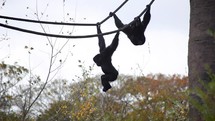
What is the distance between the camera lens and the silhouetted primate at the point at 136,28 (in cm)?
365

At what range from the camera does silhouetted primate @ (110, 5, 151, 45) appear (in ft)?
12.0

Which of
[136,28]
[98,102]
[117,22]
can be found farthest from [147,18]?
[98,102]

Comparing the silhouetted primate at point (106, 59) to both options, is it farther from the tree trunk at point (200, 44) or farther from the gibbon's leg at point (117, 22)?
the tree trunk at point (200, 44)

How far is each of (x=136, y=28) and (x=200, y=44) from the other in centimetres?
107

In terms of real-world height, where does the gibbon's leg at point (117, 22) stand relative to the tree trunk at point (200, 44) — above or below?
above

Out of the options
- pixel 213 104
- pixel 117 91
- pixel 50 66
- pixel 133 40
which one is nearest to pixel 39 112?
pixel 117 91

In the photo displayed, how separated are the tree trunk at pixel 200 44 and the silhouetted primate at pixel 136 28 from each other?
83 centimetres

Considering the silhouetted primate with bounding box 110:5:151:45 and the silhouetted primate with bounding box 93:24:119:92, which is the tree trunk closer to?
the silhouetted primate with bounding box 110:5:151:45

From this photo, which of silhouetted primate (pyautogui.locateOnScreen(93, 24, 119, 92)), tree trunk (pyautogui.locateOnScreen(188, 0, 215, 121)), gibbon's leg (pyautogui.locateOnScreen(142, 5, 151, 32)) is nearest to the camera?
tree trunk (pyautogui.locateOnScreen(188, 0, 215, 121))

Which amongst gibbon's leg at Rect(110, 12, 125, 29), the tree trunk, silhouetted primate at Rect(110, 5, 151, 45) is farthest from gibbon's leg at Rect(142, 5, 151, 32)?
the tree trunk

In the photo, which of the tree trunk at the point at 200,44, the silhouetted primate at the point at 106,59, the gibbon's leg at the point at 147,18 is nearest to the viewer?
the tree trunk at the point at 200,44

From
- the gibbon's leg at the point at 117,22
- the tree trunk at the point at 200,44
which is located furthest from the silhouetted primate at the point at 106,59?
the tree trunk at the point at 200,44

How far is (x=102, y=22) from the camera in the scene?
3.59 m

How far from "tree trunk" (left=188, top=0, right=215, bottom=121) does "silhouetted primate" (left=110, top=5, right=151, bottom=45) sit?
0.83 m
